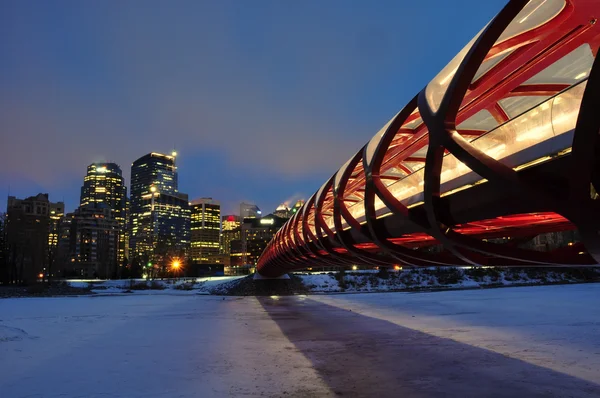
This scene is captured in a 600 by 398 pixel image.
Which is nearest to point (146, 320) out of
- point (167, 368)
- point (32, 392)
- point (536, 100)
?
point (167, 368)

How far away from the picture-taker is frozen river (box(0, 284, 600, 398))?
12.8 meters

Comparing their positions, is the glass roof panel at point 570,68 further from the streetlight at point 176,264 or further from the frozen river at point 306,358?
the streetlight at point 176,264

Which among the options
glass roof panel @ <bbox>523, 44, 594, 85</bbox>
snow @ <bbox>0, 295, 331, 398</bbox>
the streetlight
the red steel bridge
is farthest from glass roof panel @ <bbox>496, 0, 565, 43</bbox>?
the streetlight

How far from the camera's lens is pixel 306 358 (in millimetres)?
17578

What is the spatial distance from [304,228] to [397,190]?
417 inches

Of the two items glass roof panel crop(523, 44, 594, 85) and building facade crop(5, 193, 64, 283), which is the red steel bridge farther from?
building facade crop(5, 193, 64, 283)

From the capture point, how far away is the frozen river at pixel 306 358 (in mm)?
12836

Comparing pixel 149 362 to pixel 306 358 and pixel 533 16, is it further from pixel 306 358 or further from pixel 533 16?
pixel 533 16

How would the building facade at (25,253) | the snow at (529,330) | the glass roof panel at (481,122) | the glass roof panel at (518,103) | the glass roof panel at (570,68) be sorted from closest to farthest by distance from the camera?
the glass roof panel at (570,68)
the glass roof panel at (518,103)
the glass roof panel at (481,122)
the snow at (529,330)
the building facade at (25,253)

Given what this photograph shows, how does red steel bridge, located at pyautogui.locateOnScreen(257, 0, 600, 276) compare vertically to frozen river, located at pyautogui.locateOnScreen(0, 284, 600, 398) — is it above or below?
above

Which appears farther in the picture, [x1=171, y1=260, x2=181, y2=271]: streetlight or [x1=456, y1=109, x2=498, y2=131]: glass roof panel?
[x1=171, y1=260, x2=181, y2=271]: streetlight

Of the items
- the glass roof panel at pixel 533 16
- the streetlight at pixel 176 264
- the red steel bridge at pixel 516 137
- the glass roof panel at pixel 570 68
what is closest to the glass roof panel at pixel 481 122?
the red steel bridge at pixel 516 137

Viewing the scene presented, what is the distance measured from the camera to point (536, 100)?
36.0 ft

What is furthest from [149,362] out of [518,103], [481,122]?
[518,103]
